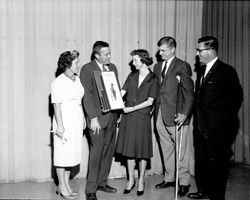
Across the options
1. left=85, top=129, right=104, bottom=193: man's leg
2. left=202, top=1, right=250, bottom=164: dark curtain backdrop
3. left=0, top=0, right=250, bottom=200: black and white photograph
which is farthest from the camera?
left=202, top=1, right=250, bottom=164: dark curtain backdrop

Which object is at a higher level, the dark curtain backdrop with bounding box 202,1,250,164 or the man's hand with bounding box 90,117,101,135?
the dark curtain backdrop with bounding box 202,1,250,164

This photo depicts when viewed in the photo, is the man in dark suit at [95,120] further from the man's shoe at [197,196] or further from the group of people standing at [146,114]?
the man's shoe at [197,196]

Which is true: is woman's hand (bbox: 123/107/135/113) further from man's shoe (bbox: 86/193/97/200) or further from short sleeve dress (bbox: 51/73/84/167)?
man's shoe (bbox: 86/193/97/200)

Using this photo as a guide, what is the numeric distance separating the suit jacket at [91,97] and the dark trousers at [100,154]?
4.1 inches

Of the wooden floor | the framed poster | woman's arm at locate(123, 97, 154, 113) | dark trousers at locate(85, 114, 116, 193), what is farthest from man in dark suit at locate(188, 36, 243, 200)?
dark trousers at locate(85, 114, 116, 193)

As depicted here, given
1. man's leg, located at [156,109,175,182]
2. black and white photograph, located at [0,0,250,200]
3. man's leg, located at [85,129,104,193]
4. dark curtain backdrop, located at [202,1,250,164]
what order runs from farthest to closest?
dark curtain backdrop, located at [202,1,250,164], man's leg, located at [156,109,175,182], man's leg, located at [85,129,104,193], black and white photograph, located at [0,0,250,200]

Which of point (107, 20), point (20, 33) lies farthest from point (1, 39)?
point (107, 20)

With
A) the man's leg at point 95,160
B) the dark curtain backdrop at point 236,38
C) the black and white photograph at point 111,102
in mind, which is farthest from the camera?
the dark curtain backdrop at point 236,38

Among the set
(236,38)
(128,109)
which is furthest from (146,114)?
(236,38)

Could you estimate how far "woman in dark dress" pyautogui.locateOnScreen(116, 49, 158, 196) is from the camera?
3879 mm

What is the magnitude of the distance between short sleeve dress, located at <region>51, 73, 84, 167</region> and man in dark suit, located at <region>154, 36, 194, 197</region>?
3.24 ft

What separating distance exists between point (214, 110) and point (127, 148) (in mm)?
1025

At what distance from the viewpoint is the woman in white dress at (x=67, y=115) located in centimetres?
356

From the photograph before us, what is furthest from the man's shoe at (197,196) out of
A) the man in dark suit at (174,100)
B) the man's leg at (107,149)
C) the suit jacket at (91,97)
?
the suit jacket at (91,97)
